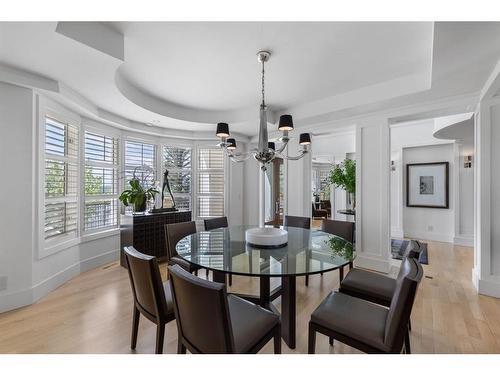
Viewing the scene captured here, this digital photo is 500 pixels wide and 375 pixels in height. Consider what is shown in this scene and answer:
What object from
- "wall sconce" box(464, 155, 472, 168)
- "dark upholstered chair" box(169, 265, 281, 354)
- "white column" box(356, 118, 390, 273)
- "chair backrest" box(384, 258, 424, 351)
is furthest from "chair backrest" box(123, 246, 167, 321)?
"wall sconce" box(464, 155, 472, 168)

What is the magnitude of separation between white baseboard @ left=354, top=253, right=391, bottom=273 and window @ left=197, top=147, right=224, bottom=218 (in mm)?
2817

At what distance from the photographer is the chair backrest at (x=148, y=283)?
60.7 inches

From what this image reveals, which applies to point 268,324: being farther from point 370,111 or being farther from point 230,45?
point 370,111

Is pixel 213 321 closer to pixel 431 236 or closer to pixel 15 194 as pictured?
pixel 15 194

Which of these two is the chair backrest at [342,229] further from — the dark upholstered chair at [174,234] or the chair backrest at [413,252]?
the dark upholstered chair at [174,234]

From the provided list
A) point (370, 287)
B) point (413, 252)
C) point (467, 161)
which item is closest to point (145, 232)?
point (370, 287)

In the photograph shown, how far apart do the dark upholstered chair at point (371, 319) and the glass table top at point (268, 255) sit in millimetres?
265

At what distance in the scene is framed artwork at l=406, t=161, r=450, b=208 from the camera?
5398 millimetres

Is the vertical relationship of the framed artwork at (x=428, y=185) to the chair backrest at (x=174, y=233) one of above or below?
above

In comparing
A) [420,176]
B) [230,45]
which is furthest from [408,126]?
[230,45]

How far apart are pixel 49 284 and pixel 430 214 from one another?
7.32 meters

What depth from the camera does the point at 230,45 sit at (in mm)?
2223

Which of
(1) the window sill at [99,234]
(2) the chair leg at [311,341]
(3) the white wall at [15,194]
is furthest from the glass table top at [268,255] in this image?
(1) the window sill at [99,234]

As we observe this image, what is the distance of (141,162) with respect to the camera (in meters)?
4.48
